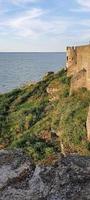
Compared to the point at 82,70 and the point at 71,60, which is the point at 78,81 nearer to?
the point at 82,70

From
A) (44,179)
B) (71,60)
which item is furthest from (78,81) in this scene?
(44,179)

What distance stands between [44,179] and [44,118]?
29.7 meters

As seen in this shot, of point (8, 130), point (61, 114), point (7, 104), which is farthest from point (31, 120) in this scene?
point (7, 104)

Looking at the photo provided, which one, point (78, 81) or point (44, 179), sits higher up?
point (44, 179)

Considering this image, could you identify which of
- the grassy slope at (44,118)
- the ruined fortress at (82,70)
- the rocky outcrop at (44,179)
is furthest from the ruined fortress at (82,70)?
the rocky outcrop at (44,179)

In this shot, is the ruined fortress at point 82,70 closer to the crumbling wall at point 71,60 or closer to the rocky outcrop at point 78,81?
the rocky outcrop at point 78,81

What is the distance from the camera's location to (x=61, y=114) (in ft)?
106

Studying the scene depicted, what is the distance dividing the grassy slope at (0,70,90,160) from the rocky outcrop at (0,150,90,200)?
2004cm

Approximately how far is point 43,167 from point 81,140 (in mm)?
21801

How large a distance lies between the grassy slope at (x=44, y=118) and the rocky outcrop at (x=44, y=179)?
2004 cm

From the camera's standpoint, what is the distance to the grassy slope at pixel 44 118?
28.4 meters

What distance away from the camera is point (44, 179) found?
16.9 feet

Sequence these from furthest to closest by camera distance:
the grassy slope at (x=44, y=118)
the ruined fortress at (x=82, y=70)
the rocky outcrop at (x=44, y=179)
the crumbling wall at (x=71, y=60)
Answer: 1. the crumbling wall at (x=71, y=60)
2. the ruined fortress at (x=82, y=70)
3. the grassy slope at (x=44, y=118)
4. the rocky outcrop at (x=44, y=179)

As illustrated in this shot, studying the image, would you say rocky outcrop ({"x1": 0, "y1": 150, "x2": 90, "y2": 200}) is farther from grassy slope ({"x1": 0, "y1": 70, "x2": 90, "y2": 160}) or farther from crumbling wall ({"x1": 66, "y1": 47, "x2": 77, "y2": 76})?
crumbling wall ({"x1": 66, "y1": 47, "x2": 77, "y2": 76})
